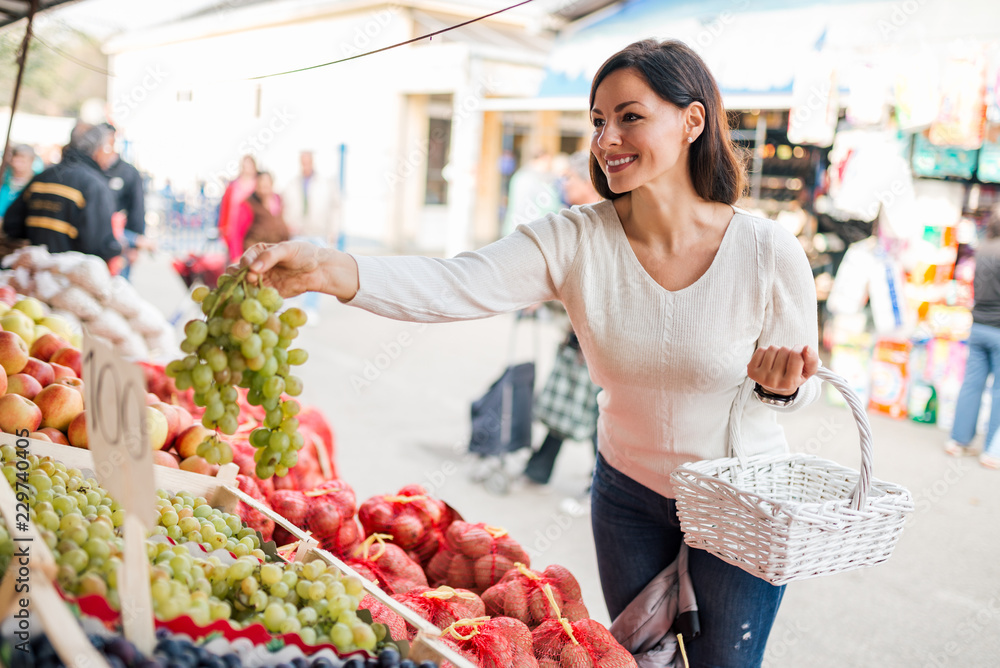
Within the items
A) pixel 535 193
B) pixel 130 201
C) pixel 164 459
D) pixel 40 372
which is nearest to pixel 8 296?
pixel 40 372

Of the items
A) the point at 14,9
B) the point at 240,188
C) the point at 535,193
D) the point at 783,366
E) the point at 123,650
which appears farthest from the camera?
the point at 535,193

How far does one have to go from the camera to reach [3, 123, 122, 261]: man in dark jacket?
4.44 meters

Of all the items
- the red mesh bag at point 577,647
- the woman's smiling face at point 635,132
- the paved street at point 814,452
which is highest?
the woman's smiling face at point 635,132

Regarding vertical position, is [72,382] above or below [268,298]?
below

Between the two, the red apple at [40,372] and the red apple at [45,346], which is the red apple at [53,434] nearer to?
the red apple at [40,372]

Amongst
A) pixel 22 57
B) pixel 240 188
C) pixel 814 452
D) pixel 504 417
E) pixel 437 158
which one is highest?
pixel 437 158

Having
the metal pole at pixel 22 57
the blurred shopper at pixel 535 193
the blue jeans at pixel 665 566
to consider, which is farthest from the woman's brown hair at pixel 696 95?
the blurred shopper at pixel 535 193

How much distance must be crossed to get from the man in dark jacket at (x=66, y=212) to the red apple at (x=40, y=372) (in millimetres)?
2881

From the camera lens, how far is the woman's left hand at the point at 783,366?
4.29 ft

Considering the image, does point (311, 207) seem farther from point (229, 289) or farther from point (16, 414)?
point (229, 289)

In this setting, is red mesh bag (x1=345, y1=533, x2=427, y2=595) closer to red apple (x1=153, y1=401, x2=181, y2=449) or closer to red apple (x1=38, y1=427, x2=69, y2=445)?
red apple (x1=153, y1=401, x2=181, y2=449)

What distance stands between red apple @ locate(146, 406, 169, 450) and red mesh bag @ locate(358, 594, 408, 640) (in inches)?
31.5

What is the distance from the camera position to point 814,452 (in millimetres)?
5023

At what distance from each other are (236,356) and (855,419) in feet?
3.68
